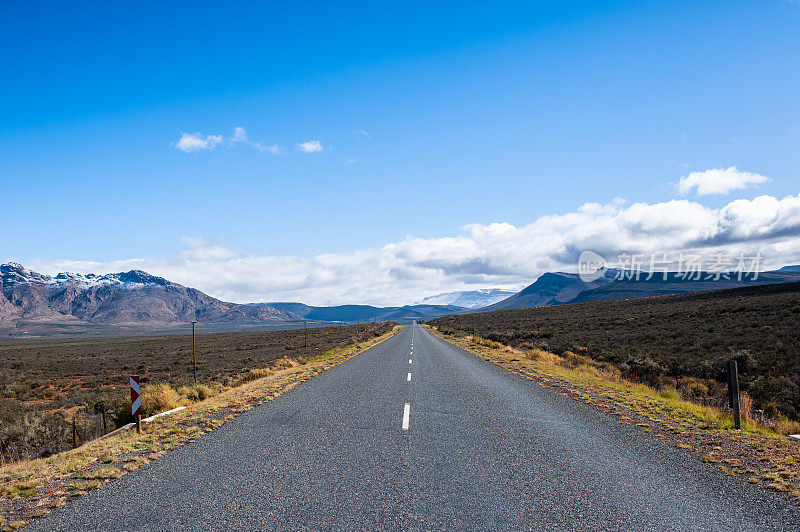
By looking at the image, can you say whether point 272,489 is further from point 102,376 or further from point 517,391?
point 102,376

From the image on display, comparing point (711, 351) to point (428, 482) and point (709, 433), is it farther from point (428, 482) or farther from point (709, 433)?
point (428, 482)

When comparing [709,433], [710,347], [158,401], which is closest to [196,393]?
[158,401]

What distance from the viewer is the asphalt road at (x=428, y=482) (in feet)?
15.4

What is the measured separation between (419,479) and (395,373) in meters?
12.3

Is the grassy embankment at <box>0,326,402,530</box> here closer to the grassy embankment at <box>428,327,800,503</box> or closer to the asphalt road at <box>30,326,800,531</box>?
the asphalt road at <box>30,326,800,531</box>

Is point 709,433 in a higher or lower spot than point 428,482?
lower

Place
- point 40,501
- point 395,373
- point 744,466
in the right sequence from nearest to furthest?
point 40,501 → point 744,466 → point 395,373

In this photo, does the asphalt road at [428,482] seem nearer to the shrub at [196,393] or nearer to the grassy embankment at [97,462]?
the grassy embankment at [97,462]

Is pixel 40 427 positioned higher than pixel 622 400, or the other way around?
pixel 622 400

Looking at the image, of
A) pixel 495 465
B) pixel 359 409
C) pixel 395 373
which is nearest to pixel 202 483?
pixel 495 465

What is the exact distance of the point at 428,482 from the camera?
5.75 meters

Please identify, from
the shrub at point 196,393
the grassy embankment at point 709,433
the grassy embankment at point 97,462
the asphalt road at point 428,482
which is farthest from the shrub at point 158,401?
the grassy embankment at point 709,433

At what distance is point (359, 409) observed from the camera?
1083 cm

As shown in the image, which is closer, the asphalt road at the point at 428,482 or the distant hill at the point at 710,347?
the asphalt road at the point at 428,482
